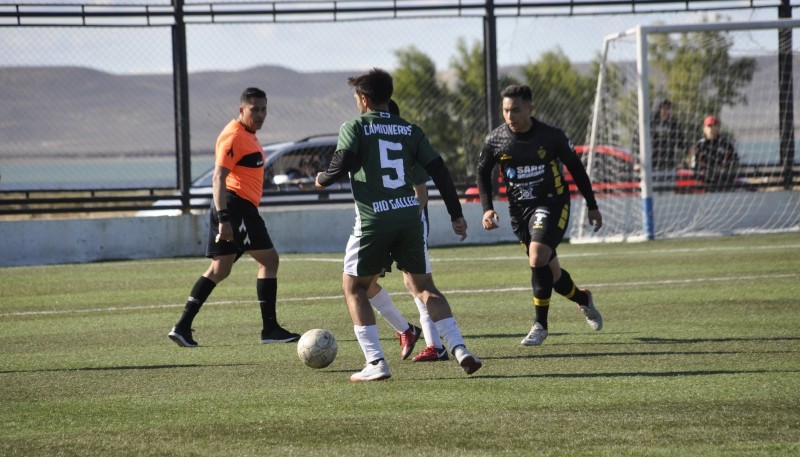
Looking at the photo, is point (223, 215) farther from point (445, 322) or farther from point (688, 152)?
point (688, 152)

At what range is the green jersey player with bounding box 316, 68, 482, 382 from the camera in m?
7.11

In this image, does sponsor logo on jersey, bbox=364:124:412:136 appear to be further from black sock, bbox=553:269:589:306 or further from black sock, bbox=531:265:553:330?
black sock, bbox=553:269:589:306

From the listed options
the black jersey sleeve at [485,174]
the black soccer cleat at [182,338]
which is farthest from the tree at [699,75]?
the black soccer cleat at [182,338]

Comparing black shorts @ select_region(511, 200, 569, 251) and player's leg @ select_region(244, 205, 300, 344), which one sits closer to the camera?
black shorts @ select_region(511, 200, 569, 251)

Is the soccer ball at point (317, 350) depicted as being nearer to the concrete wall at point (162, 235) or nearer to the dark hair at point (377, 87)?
the dark hair at point (377, 87)

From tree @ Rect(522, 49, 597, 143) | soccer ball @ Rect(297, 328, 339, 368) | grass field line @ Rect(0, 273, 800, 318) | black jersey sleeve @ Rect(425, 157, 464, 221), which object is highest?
tree @ Rect(522, 49, 597, 143)

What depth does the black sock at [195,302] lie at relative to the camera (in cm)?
912

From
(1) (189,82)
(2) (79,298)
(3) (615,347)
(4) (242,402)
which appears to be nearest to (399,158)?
(4) (242,402)

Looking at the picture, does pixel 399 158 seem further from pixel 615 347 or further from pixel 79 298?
pixel 79 298

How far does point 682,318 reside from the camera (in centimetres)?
985

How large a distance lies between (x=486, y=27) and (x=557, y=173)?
10788 mm

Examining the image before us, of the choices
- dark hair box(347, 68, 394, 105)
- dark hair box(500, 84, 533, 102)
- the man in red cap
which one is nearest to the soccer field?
dark hair box(347, 68, 394, 105)

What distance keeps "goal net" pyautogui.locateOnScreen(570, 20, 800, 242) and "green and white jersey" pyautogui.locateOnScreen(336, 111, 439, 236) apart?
1175 centimetres

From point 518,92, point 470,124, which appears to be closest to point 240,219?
point 518,92
